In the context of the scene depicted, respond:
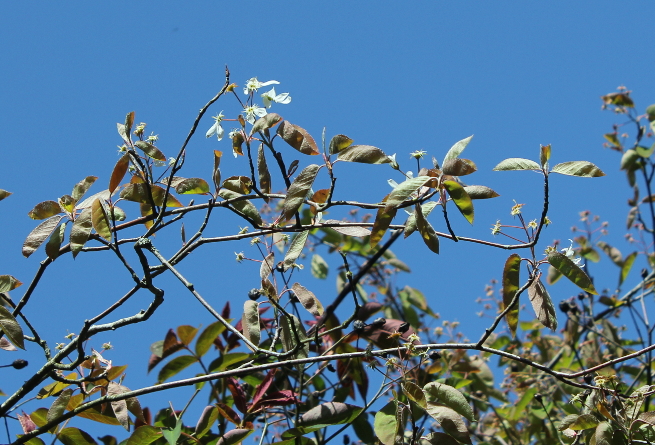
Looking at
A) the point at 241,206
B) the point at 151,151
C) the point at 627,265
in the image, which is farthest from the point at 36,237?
the point at 627,265

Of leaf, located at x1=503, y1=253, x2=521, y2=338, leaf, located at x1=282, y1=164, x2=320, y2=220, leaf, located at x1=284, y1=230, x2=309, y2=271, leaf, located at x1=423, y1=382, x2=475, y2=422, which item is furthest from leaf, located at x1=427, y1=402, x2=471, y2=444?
leaf, located at x1=282, y1=164, x2=320, y2=220

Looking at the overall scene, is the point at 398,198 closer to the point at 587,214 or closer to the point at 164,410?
the point at 164,410

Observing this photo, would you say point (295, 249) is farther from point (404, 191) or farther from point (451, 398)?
point (451, 398)

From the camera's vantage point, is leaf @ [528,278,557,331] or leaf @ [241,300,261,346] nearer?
leaf @ [528,278,557,331]

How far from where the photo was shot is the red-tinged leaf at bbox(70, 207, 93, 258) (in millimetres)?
1658

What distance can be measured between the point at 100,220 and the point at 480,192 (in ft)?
3.24

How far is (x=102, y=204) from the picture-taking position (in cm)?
171

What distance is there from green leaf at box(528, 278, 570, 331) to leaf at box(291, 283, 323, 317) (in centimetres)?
63

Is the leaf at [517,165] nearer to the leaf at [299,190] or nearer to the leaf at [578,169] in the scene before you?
the leaf at [578,169]

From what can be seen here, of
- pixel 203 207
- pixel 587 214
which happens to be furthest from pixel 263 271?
pixel 587 214

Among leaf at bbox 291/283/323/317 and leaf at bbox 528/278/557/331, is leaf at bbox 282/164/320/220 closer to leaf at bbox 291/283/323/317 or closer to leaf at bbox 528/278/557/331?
leaf at bbox 291/283/323/317

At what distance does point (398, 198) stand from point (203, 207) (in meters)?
0.64

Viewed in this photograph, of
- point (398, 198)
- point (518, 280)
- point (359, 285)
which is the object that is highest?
point (359, 285)

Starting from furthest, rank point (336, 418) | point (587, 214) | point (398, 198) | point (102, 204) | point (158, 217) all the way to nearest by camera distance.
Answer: point (587, 214) → point (336, 418) → point (158, 217) → point (102, 204) → point (398, 198)
